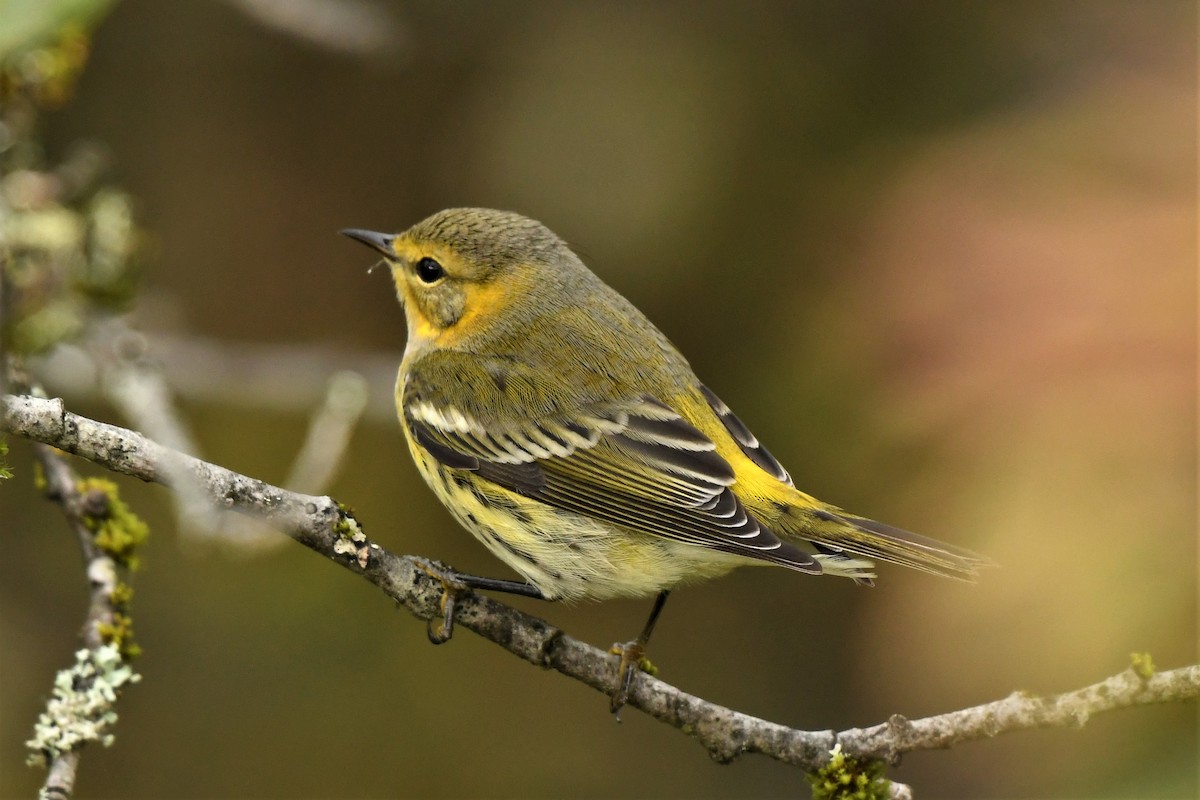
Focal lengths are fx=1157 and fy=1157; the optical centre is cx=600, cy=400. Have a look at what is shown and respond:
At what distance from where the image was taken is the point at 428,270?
4328 mm

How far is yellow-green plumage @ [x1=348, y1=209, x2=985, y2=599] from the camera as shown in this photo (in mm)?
3404

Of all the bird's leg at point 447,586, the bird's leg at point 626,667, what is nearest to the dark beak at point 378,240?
the bird's leg at point 447,586

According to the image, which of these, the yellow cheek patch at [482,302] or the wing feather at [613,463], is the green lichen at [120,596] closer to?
the wing feather at [613,463]

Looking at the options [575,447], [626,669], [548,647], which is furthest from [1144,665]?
[575,447]

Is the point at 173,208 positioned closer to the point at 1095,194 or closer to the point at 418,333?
the point at 418,333

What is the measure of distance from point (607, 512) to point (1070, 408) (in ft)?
6.12

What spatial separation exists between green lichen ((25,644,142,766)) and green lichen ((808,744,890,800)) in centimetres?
169

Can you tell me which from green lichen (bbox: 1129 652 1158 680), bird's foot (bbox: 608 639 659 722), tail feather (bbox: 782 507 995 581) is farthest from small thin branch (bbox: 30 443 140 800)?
green lichen (bbox: 1129 652 1158 680)

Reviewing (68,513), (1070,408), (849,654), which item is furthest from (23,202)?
(849,654)

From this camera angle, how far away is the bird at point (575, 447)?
3.35m

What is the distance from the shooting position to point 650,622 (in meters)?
3.61

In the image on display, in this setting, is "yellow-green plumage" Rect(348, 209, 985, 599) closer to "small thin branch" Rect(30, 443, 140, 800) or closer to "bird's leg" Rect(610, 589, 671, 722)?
"bird's leg" Rect(610, 589, 671, 722)

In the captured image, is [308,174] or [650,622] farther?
[308,174]

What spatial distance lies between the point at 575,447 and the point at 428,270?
103 cm
